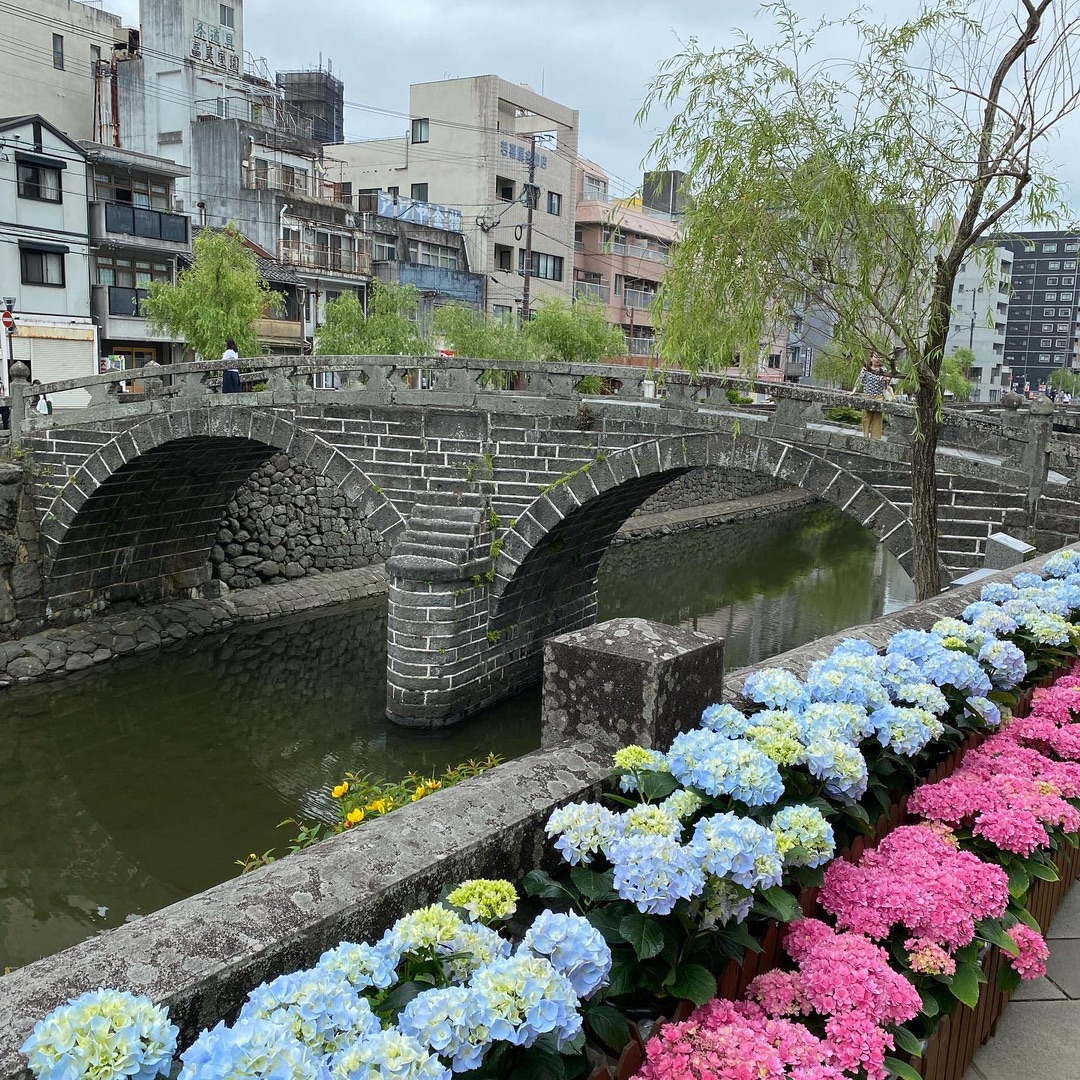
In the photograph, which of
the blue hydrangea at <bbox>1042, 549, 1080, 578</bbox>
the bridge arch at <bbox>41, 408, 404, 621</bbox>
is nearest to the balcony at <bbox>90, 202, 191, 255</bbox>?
the bridge arch at <bbox>41, 408, 404, 621</bbox>

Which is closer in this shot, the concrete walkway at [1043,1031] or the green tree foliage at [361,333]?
the concrete walkway at [1043,1031]

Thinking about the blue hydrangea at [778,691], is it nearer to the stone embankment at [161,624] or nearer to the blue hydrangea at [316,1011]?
the blue hydrangea at [316,1011]

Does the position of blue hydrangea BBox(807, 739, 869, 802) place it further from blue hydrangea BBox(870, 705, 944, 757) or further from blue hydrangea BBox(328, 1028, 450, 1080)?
blue hydrangea BBox(328, 1028, 450, 1080)

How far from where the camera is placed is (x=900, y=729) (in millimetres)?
3154

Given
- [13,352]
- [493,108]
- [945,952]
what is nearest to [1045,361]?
[493,108]

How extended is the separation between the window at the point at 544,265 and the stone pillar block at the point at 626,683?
117 ft

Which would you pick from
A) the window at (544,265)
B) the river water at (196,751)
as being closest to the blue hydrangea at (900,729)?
the river water at (196,751)

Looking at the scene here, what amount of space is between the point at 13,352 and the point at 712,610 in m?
18.8

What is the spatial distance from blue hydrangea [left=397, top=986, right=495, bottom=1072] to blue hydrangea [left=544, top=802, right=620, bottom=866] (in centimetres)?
62

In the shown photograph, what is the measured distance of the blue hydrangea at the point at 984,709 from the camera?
3676mm

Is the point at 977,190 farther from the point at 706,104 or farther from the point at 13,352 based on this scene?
the point at 13,352

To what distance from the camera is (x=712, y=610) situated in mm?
21875

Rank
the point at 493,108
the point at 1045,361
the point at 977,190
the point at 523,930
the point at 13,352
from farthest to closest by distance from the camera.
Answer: the point at 1045,361 < the point at 493,108 < the point at 13,352 < the point at 977,190 < the point at 523,930

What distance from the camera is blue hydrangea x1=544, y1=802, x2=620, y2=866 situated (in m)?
2.38
